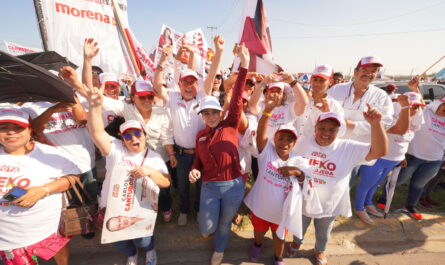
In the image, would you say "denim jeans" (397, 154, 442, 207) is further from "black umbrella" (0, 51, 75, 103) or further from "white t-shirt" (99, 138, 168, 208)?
"black umbrella" (0, 51, 75, 103)

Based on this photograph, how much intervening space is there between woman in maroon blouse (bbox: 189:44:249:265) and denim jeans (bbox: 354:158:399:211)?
2.23 meters

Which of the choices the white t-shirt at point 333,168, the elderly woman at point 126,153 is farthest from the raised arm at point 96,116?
the white t-shirt at point 333,168

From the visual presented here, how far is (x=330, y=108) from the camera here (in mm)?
2523

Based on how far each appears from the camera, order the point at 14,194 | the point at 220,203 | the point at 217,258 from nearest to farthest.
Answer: the point at 14,194 < the point at 220,203 < the point at 217,258

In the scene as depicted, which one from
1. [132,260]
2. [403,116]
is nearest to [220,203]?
[132,260]

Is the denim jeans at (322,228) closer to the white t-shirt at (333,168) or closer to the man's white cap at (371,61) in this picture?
the white t-shirt at (333,168)

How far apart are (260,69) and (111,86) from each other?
8.66ft

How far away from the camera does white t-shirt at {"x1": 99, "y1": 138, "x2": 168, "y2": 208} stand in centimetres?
193

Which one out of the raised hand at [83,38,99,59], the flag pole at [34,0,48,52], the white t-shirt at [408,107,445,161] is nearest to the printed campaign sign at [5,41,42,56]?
the flag pole at [34,0,48,52]

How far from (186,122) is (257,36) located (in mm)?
2333

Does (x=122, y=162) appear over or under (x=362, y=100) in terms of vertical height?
under

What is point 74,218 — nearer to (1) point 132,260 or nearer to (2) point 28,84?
(1) point 132,260

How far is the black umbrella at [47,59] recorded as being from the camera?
2.80 meters

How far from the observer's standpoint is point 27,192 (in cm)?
169
